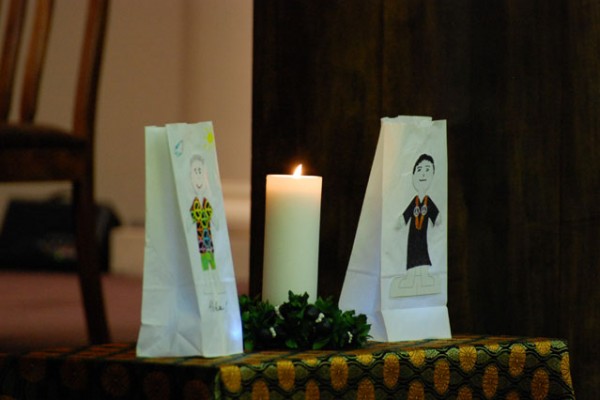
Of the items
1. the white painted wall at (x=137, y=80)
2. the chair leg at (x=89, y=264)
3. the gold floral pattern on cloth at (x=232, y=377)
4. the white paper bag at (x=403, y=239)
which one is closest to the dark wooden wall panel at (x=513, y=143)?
the white paper bag at (x=403, y=239)

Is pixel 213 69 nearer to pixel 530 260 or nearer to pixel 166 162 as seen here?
pixel 530 260

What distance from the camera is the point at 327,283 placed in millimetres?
1098

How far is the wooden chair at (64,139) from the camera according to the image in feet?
4.59

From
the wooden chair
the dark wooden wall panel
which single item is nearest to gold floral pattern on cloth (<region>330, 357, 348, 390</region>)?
the dark wooden wall panel

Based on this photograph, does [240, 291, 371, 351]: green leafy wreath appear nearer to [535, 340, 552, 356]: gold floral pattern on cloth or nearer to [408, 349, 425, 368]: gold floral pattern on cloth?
[408, 349, 425, 368]: gold floral pattern on cloth

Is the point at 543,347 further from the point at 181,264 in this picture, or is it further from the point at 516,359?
the point at 181,264

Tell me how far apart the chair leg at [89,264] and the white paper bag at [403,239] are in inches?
30.7

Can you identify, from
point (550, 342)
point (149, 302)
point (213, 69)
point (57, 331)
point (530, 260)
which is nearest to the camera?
point (149, 302)

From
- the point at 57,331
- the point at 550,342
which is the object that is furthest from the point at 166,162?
Answer: the point at 57,331

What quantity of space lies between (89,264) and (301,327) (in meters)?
0.88

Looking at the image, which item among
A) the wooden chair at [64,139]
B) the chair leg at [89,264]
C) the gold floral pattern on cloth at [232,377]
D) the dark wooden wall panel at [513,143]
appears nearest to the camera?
the gold floral pattern on cloth at [232,377]

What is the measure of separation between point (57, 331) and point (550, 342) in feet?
4.21

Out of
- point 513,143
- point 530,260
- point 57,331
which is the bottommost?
point 57,331

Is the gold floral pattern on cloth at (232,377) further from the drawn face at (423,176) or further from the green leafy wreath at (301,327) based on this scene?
the drawn face at (423,176)
